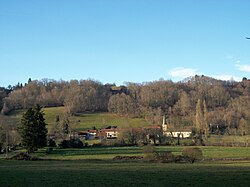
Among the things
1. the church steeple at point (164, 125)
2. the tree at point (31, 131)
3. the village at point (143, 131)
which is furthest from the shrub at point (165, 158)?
the church steeple at point (164, 125)

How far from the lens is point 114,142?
88.9 metres

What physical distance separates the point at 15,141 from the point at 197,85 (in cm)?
11755

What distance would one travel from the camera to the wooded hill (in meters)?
123

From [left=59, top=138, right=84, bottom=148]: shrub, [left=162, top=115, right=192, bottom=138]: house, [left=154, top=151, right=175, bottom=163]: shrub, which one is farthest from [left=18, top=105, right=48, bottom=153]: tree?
[left=162, top=115, right=192, bottom=138]: house

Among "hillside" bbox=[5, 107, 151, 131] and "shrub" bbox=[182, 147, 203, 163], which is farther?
"hillside" bbox=[5, 107, 151, 131]

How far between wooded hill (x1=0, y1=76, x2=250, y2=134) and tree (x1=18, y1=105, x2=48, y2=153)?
58.8m

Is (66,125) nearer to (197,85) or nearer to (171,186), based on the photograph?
(171,186)

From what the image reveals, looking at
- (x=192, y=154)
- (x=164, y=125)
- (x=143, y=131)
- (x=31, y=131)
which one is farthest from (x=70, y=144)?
(x=164, y=125)

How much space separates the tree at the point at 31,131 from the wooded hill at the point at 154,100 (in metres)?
58.8

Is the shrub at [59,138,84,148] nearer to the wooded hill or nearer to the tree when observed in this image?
the tree

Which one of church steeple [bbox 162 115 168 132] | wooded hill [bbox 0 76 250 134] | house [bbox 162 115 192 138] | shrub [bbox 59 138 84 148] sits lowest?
shrub [bbox 59 138 84 148]

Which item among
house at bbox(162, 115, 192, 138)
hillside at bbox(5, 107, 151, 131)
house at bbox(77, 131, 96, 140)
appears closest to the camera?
house at bbox(162, 115, 192, 138)

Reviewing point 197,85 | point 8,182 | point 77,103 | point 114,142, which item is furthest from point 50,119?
point 8,182

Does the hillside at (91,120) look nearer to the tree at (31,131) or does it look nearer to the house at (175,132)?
the house at (175,132)
